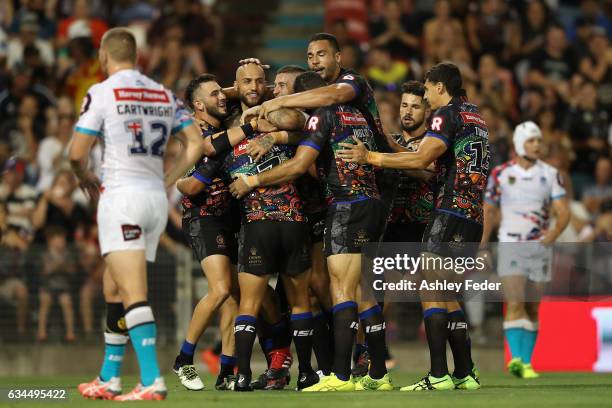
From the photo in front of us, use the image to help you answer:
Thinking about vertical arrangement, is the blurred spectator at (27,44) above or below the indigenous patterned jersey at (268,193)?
above

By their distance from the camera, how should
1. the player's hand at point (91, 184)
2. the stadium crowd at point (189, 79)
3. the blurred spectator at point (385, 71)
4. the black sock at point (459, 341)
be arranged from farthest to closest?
the blurred spectator at point (385, 71)
the stadium crowd at point (189, 79)
the black sock at point (459, 341)
the player's hand at point (91, 184)

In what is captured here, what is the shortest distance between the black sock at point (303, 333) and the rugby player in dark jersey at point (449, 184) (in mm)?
941

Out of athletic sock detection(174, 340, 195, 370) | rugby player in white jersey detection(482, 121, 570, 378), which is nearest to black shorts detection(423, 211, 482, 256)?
athletic sock detection(174, 340, 195, 370)

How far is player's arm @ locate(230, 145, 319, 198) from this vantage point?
39.2 feet

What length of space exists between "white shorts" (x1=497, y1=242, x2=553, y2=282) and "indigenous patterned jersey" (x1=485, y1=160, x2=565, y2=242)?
0.31ft

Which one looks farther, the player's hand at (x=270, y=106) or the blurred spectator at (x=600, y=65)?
the blurred spectator at (x=600, y=65)

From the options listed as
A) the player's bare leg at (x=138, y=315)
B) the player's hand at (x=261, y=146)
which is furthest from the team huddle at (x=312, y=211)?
the player's bare leg at (x=138, y=315)

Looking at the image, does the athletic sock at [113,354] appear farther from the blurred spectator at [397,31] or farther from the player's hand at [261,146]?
the blurred spectator at [397,31]

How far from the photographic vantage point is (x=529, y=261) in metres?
16.0

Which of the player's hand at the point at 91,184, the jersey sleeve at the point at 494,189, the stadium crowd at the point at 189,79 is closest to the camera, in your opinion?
the player's hand at the point at 91,184

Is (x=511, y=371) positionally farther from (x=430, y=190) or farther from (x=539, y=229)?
(x=430, y=190)

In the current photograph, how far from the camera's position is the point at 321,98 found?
478 inches

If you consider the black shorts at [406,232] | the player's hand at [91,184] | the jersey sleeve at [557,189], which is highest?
the jersey sleeve at [557,189]

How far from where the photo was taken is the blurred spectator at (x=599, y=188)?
1986cm
